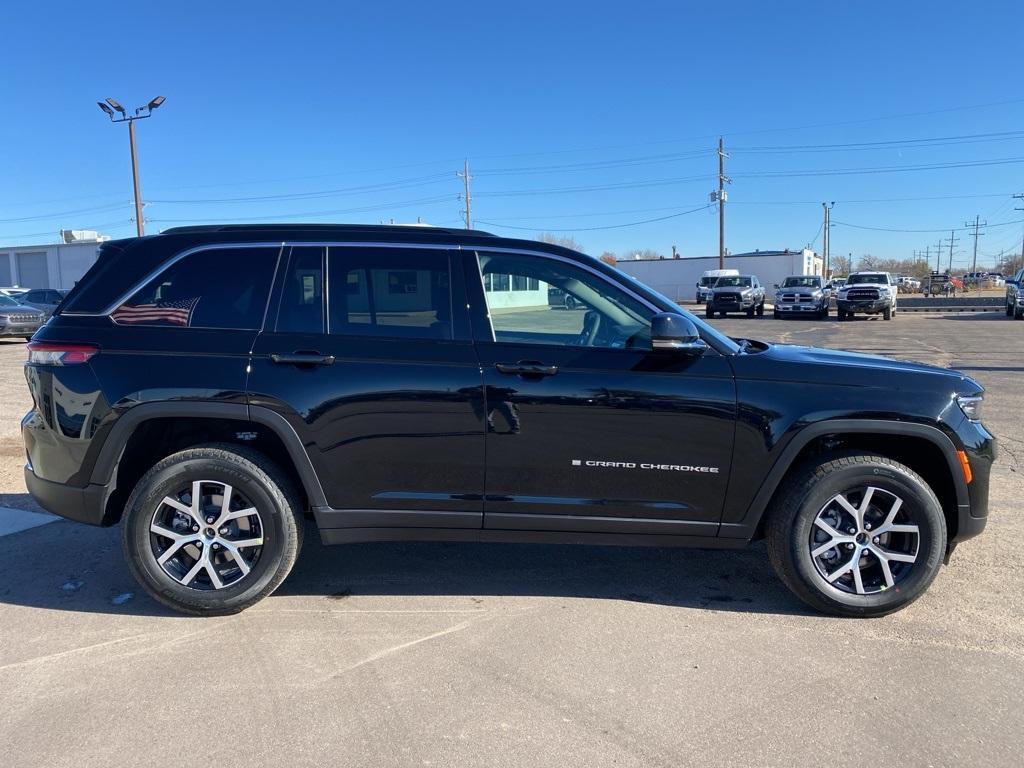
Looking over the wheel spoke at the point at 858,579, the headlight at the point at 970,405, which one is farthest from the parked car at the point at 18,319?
the headlight at the point at 970,405

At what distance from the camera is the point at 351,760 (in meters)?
2.58

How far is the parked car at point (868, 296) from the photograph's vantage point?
3009cm

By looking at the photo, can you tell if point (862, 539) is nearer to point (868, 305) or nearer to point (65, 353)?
point (65, 353)

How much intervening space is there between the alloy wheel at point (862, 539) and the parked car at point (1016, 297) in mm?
30722

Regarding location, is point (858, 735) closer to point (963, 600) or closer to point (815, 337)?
point (963, 600)

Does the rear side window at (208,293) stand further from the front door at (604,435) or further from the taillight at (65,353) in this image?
the front door at (604,435)

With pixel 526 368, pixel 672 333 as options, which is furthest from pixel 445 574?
pixel 672 333

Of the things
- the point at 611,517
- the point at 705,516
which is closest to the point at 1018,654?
the point at 705,516

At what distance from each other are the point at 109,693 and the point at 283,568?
3.03 feet

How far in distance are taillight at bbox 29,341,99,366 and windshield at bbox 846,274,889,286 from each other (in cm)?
3208

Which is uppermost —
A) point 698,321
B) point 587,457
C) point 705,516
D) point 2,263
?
point 2,263

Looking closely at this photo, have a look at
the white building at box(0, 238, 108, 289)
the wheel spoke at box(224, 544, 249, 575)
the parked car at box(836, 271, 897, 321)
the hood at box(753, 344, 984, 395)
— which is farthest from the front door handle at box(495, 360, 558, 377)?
the white building at box(0, 238, 108, 289)

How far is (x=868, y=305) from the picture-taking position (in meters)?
30.2

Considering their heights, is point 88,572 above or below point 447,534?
below
